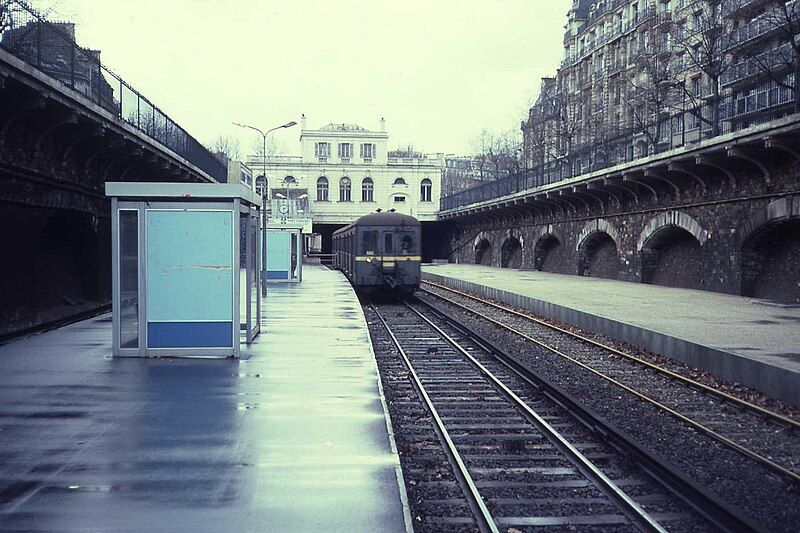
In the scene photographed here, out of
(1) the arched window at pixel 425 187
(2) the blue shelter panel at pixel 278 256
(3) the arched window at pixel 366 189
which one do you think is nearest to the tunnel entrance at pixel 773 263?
(2) the blue shelter panel at pixel 278 256

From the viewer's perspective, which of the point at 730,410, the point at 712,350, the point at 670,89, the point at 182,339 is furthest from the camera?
the point at 670,89

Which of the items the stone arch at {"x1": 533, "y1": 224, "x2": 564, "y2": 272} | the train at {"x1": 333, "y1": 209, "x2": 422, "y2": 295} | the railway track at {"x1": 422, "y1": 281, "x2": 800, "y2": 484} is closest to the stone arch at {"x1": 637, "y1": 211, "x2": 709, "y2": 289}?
the train at {"x1": 333, "y1": 209, "x2": 422, "y2": 295}

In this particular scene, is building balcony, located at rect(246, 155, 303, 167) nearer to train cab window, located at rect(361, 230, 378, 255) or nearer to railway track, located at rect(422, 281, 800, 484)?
train cab window, located at rect(361, 230, 378, 255)

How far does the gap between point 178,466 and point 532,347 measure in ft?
33.5

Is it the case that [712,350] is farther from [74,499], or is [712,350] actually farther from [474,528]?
[74,499]

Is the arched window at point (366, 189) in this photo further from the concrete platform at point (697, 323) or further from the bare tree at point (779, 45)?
the concrete platform at point (697, 323)

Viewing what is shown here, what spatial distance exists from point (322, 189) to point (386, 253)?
53.2 m

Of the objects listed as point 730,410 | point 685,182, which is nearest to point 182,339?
point 730,410

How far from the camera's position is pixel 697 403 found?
965cm

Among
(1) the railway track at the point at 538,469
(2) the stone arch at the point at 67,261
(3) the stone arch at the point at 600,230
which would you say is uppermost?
(3) the stone arch at the point at 600,230

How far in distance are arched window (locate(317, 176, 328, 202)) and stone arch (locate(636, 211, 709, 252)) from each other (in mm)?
52226

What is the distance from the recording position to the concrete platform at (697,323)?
10516mm

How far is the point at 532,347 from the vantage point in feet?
48.8

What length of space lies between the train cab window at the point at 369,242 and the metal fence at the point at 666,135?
9.62 metres
